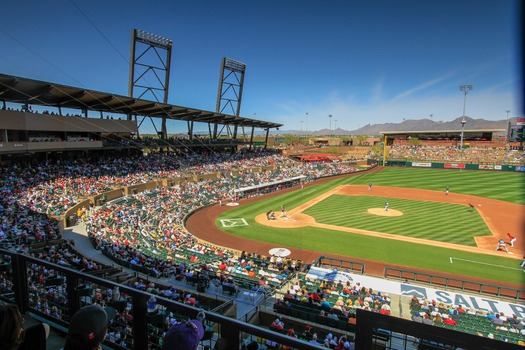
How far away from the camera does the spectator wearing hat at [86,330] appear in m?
2.26

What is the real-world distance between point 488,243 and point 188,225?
23693mm

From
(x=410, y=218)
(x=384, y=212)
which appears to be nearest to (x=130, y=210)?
(x=384, y=212)

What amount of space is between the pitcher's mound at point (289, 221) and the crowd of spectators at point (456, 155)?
52759mm

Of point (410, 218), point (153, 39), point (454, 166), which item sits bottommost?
point (410, 218)

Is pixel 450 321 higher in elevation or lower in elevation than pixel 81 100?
lower

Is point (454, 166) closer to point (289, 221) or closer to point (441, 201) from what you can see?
point (441, 201)

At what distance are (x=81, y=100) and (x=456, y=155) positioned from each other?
252ft

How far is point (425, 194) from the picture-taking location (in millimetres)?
42312

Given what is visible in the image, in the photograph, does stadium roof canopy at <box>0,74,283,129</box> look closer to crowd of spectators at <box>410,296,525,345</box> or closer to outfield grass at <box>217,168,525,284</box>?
outfield grass at <box>217,168,525,284</box>

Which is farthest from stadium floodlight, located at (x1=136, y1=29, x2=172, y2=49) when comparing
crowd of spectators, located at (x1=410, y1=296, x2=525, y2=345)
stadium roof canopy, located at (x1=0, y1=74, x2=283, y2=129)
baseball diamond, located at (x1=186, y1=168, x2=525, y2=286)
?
crowd of spectators, located at (x1=410, y1=296, x2=525, y2=345)

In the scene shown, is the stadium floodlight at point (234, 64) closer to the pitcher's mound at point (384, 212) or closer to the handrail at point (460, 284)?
the pitcher's mound at point (384, 212)

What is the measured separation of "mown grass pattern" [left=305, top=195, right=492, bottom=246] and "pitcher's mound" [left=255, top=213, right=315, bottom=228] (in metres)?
1.21

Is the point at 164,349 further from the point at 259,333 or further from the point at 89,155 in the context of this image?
the point at 89,155

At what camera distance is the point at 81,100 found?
106 ft
